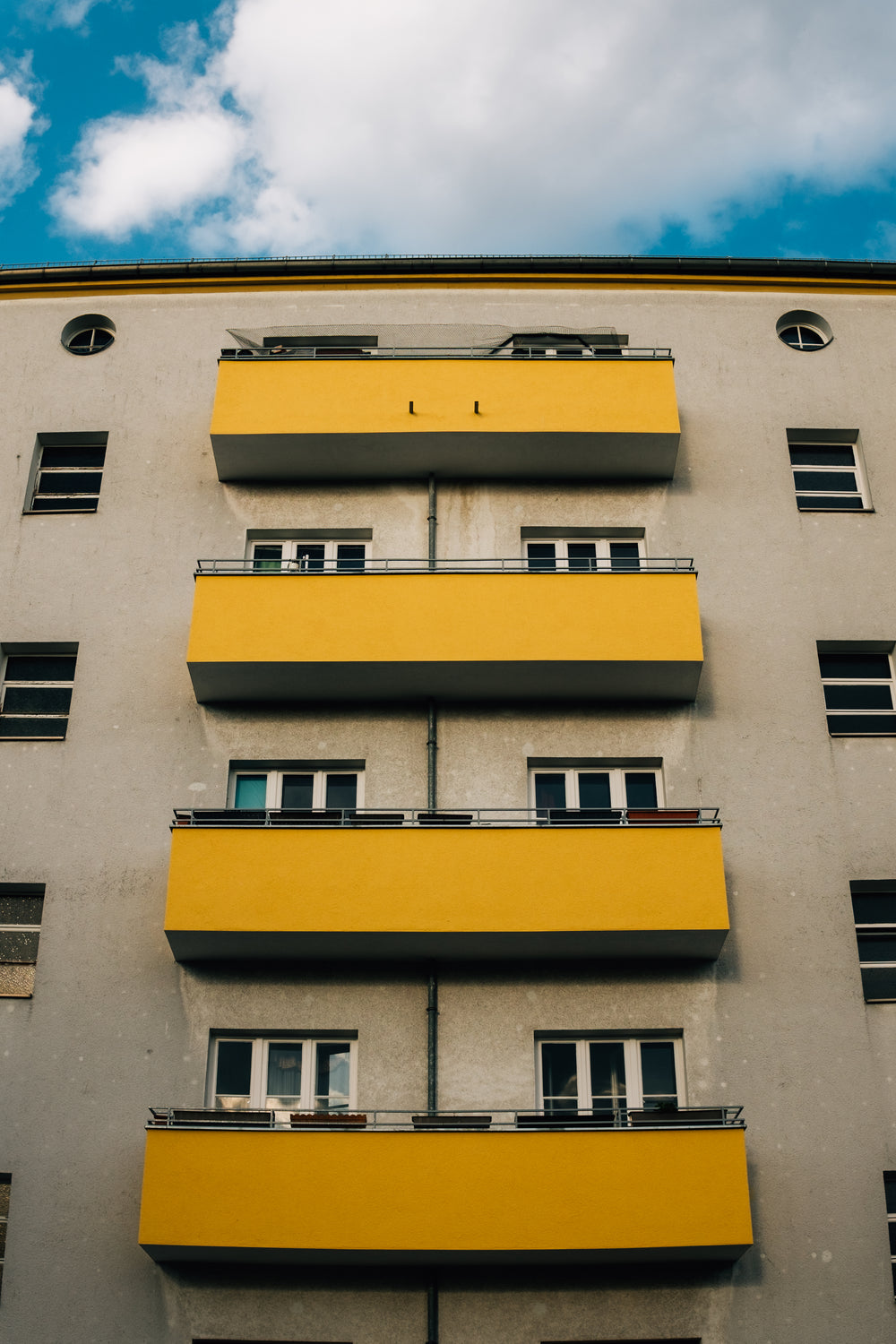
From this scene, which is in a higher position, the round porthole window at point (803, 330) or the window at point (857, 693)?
the round porthole window at point (803, 330)

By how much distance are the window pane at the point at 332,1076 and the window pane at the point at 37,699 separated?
6.45 m

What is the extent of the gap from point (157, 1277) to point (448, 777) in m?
7.21

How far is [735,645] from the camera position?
18234mm

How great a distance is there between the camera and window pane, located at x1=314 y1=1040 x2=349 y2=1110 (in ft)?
50.6

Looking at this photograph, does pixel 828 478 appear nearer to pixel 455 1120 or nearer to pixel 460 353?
pixel 460 353

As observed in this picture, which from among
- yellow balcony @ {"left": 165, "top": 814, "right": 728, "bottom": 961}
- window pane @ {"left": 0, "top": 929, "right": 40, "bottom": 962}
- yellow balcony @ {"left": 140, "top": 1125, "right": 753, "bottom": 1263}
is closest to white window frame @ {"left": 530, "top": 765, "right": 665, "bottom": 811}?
yellow balcony @ {"left": 165, "top": 814, "right": 728, "bottom": 961}

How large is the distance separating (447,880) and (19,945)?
590cm

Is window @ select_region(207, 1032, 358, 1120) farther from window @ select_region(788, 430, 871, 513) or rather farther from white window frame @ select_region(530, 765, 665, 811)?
window @ select_region(788, 430, 871, 513)

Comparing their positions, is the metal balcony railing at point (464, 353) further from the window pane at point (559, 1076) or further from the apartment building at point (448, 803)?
the window pane at point (559, 1076)

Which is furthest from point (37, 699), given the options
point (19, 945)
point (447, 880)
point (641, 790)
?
point (641, 790)

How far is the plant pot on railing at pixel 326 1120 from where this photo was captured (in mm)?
14367

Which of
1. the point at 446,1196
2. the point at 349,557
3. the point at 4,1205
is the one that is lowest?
the point at 446,1196

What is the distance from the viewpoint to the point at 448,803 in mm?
17047

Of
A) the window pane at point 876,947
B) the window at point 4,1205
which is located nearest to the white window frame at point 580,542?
the window pane at point 876,947
